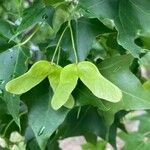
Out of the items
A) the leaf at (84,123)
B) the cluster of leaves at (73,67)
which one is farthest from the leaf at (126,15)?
the leaf at (84,123)

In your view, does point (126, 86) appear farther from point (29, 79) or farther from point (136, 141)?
point (136, 141)

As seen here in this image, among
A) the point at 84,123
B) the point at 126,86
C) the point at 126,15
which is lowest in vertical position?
the point at 84,123

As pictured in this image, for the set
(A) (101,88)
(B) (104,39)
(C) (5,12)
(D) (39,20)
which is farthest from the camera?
(C) (5,12)

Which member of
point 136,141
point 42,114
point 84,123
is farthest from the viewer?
point 136,141

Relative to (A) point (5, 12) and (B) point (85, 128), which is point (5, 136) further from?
(A) point (5, 12)

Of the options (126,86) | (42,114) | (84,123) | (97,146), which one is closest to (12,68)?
(42,114)

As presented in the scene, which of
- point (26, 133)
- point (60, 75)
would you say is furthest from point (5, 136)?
point (60, 75)
